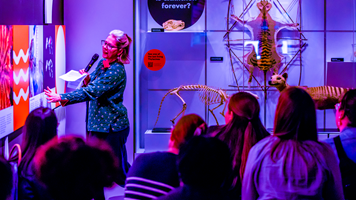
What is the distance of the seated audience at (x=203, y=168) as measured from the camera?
1.22 m

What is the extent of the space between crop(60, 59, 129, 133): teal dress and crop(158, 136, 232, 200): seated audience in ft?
6.11

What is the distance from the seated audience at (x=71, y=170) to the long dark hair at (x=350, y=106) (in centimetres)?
146

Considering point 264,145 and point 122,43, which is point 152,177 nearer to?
point 264,145

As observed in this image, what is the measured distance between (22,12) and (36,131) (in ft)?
4.83

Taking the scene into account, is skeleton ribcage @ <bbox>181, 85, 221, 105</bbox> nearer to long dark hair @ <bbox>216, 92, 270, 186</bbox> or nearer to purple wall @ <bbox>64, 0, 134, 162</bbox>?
purple wall @ <bbox>64, 0, 134, 162</bbox>

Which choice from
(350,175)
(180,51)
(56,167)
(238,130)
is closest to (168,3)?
(180,51)

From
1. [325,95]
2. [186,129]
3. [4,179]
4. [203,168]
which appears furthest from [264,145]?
[325,95]

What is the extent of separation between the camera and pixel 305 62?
197 inches

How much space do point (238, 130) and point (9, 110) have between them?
1.67m

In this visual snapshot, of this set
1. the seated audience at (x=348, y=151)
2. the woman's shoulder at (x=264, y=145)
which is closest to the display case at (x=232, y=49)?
the seated audience at (x=348, y=151)

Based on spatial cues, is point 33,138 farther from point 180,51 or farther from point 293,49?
point 293,49

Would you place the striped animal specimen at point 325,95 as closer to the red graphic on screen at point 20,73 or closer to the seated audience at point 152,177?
the red graphic on screen at point 20,73

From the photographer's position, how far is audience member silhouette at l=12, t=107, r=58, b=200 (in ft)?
5.51

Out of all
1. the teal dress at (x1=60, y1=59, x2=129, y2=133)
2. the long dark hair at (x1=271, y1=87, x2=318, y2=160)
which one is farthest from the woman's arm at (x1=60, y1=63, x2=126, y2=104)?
the long dark hair at (x1=271, y1=87, x2=318, y2=160)
